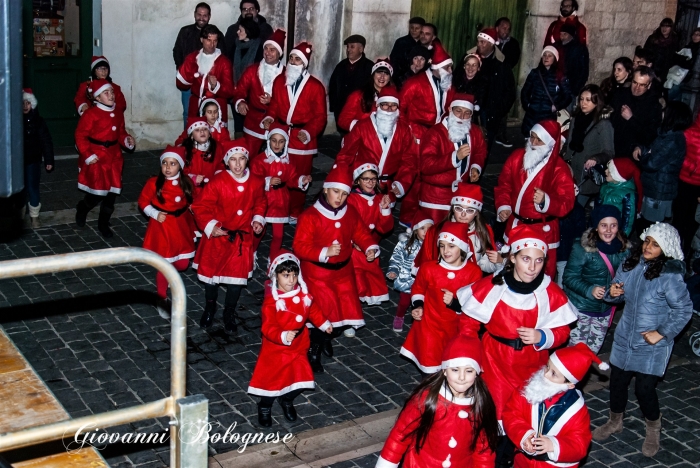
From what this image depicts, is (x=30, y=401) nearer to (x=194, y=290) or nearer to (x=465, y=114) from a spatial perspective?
(x=194, y=290)

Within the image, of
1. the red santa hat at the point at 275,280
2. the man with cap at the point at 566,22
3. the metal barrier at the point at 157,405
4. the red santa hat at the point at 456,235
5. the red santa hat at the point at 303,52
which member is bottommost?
the red santa hat at the point at 275,280

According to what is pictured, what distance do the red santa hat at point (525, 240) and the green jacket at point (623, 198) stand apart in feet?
9.54

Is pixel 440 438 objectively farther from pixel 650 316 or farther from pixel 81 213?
pixel 81 213

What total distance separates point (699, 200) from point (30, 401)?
27.3 ft

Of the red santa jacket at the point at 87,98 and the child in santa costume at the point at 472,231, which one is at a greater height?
the red santa jacket at the point at 87,98

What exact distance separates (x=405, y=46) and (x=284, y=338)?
8.77 meters

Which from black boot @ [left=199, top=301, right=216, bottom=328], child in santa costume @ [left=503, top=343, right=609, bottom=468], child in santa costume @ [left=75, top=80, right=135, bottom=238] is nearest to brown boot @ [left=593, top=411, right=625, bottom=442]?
child in santa costume @ [left=503, top=343, right=609, bottom=468]

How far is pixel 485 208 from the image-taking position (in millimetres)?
13508

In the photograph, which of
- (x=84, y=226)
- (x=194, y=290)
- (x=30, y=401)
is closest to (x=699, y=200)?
(x=194, y=290)

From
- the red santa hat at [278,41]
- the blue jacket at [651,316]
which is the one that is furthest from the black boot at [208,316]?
the red santa hat at [278,41]

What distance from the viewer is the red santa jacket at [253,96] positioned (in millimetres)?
12539

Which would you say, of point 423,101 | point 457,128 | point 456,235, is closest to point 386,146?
point 457,128

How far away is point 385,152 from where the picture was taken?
1096 centimetres

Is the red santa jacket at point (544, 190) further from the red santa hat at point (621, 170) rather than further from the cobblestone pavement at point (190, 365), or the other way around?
the cobblestone pavement at point (190, 365)
